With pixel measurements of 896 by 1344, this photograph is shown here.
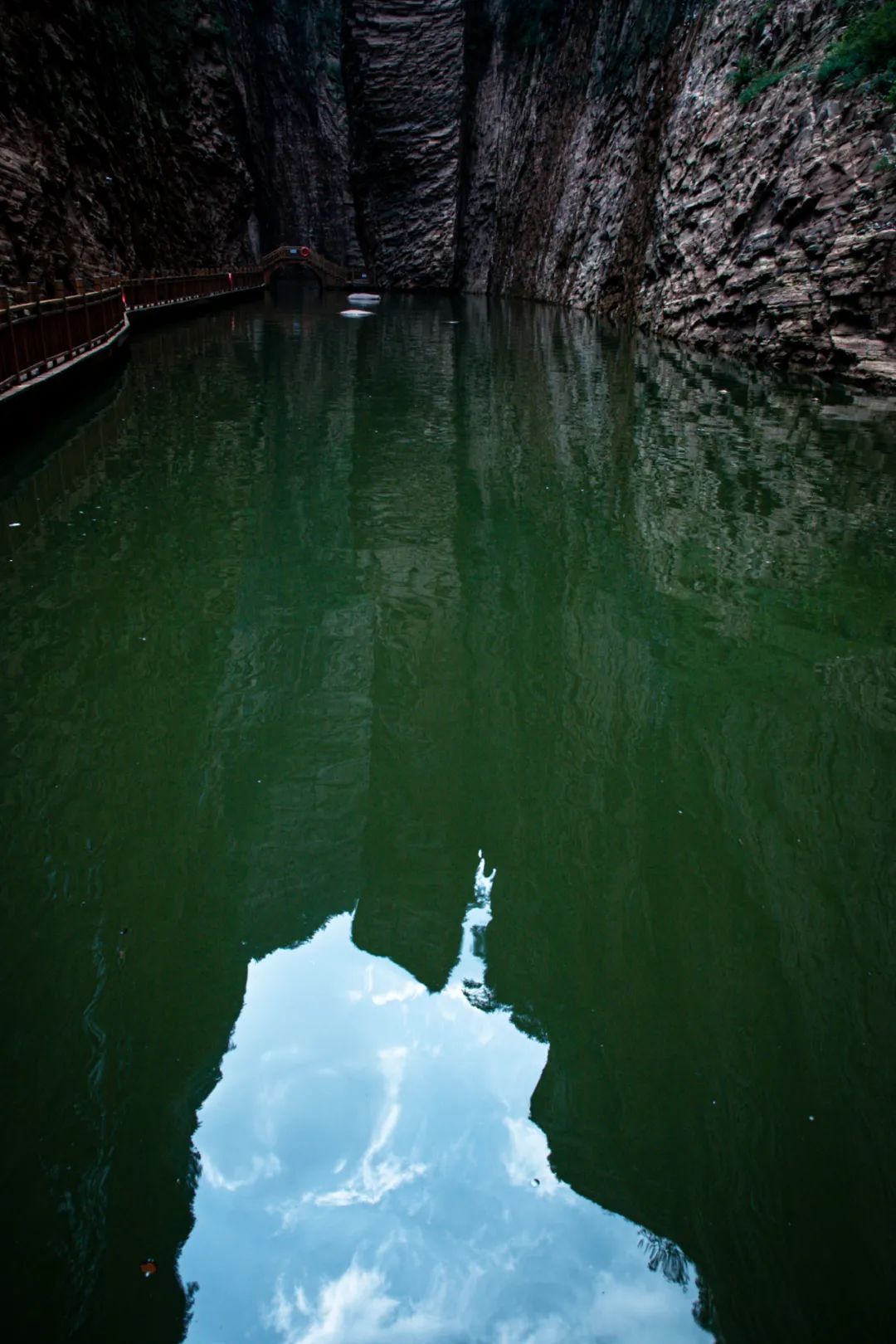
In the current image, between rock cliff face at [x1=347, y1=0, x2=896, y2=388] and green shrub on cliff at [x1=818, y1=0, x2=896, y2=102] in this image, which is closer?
green shrub on cliff at [x1=818, y1=0, x2=896, y2=102]

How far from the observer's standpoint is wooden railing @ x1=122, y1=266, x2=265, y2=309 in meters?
22.7

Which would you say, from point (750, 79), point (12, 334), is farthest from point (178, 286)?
point (12, 334)

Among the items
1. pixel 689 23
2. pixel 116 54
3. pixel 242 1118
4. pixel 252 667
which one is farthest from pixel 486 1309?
pixel 116 54

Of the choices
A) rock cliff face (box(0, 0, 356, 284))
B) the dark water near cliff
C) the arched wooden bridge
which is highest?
rock cliff face (box(0, 0, 356, 284))

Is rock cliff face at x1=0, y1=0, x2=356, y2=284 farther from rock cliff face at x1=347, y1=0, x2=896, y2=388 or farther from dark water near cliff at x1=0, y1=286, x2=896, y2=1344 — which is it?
dark water near cliff at x1=0, y1=286, x2=896, y2=1344

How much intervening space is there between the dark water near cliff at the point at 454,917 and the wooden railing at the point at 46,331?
3226 millimetres

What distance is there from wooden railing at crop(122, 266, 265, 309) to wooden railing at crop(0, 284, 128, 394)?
817cm

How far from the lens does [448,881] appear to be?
3424 millimetres

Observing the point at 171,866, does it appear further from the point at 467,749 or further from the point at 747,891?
the point at 747,891

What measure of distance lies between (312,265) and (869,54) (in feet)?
124

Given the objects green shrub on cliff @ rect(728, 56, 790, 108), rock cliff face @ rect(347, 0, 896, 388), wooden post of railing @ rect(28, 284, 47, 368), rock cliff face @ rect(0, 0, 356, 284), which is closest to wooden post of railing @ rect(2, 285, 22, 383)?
wooden post of railing @ rect(28, 284, 47, 368)

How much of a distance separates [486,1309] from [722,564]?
204 inches

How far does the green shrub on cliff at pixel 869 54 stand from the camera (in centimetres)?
1317

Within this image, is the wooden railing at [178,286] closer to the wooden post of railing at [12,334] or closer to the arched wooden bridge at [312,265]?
the arched wooden bridge at [312,265]
